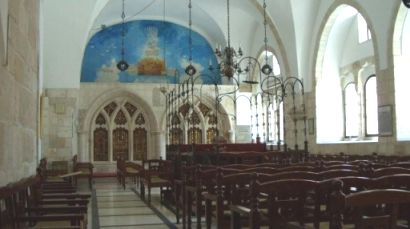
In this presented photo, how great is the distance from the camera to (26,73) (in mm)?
5578

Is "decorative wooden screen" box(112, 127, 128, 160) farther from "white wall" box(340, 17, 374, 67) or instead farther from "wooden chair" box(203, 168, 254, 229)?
"wooden chair" box(203, 168, 254, 229)

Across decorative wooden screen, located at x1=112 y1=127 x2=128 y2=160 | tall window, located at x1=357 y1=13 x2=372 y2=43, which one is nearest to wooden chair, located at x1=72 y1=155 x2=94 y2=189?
decorative wooden screen, located at x1=112 y1=127 x2=128 y2=160

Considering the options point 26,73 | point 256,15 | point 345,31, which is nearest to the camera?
point 26,73

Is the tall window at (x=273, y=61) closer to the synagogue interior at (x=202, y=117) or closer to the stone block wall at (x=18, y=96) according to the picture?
the synagogue interior at (x=202, y=117)

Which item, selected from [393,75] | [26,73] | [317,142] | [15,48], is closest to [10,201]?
[15,48]

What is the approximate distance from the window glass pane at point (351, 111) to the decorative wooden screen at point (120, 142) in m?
8.55

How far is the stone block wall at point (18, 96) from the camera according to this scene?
4.27 metres

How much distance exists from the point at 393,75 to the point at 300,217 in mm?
9092

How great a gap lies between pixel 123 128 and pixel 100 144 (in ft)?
3.56

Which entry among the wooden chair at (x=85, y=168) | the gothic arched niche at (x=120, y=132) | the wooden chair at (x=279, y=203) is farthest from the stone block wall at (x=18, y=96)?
the gothic arched niche at (x=120, y=132)

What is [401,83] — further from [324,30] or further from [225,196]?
[225,196]

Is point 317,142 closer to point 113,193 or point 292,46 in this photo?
point 292,46

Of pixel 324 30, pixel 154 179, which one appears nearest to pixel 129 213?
pixel 154 179

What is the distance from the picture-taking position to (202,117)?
785 inches
